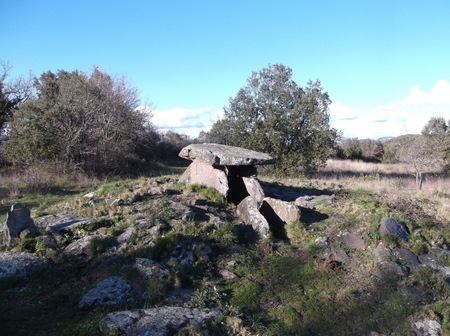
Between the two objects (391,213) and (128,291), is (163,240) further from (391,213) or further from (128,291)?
(391,213)

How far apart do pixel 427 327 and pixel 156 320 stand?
3773 millimetres

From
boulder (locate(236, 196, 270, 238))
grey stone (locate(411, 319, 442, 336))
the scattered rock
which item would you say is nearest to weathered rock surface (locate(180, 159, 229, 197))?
boulder (locate(236, 196, 270, 238))

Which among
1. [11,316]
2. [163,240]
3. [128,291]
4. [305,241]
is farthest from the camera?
[305,241]

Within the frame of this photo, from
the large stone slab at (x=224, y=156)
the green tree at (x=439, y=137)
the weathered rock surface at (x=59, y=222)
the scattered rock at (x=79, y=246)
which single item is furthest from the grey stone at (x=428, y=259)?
the green tree at (x=439, y=137)

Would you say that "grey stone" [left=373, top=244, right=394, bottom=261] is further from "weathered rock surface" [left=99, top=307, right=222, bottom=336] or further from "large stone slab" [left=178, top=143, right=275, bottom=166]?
"large stone slab" [left=178, top=143, right=275, bottom=166]

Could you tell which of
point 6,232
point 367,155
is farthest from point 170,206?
point 367,155

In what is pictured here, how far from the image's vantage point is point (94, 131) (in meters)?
17.5

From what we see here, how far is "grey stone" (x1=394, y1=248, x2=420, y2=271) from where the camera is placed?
20.3ft

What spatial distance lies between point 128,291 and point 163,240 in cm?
146

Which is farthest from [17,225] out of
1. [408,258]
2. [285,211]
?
[408,258]

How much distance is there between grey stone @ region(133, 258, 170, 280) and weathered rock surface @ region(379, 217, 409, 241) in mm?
4682

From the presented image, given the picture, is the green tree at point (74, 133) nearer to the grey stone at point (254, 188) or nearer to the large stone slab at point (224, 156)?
the large stone slab at point (224, 156)

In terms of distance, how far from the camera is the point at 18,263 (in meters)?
5.48

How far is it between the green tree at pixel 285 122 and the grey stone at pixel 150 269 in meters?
13.5
